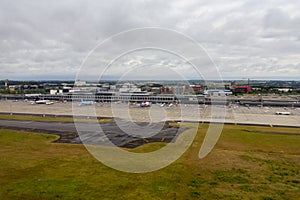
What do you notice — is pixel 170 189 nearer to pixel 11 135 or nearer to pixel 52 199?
pixel 52 199

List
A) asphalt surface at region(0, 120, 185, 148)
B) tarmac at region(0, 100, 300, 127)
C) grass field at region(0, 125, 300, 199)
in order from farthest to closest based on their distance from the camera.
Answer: tarmac at region(0, 100, 300, 127)
asphalt surface at region(0, 120, 185, 148)
grass field at region(0, 125, 300, 199)

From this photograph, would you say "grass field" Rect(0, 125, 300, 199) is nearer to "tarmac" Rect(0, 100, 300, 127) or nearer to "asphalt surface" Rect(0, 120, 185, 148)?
"asphalt surface" Rect(0, 120, 185, 148)

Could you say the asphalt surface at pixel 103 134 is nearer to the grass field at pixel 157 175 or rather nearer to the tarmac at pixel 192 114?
the grass field at pixel 157 175

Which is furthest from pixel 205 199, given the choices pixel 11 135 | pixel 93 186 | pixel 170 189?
pixel 11 135

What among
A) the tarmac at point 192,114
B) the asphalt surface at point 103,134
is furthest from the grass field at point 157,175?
the tarmac at point 192,114

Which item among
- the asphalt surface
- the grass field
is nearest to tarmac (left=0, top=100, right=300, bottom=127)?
the asphalt surface

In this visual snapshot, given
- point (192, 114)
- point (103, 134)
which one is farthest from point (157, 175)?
point (192, 114)

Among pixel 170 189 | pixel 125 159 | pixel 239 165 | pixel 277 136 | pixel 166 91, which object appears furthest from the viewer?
Answer: pixel 166 91

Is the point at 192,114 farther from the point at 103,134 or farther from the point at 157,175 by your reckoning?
the point at 157,175
